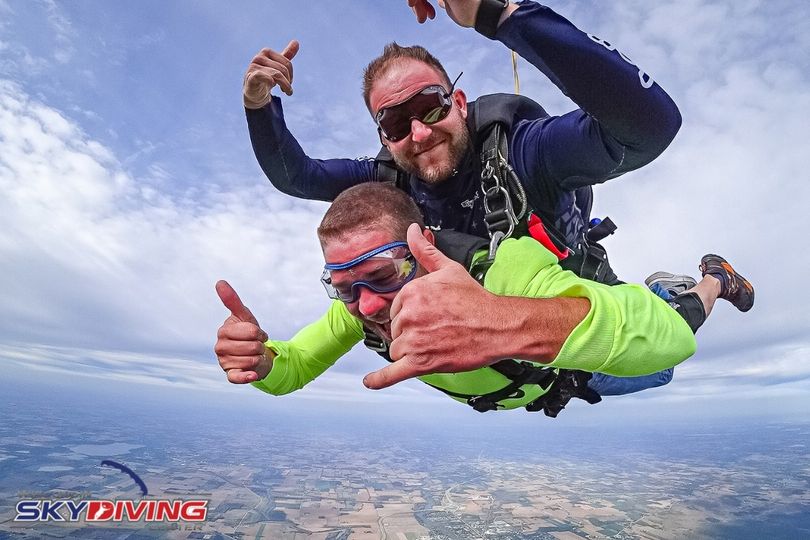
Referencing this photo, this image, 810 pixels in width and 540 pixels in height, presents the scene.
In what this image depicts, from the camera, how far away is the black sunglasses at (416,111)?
2.84 metres

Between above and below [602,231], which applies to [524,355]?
below

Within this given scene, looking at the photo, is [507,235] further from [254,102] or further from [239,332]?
[254,102]

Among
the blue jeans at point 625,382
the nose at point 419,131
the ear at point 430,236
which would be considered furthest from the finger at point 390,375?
the blue jeans at point 625,382

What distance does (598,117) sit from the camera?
5.63 feet

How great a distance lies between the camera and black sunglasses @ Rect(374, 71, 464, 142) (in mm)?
2844

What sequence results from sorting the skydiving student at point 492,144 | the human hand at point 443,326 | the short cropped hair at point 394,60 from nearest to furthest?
the human hand at point 443,326 < the skydiving student at point 492,144 < the short cropped hair at point 394,60

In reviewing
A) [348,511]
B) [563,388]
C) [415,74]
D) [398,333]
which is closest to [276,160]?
[415,74]

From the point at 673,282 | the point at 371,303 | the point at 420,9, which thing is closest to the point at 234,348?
the point at 371,303

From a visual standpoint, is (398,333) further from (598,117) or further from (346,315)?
(346,315)

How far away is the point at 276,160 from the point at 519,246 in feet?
7.12

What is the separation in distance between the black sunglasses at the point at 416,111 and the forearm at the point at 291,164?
0.47 meters

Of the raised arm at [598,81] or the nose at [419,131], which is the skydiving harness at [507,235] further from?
the raised arm at [598,81]

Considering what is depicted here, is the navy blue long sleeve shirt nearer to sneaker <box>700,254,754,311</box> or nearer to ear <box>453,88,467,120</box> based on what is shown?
ear <box>453,88,467,120</box>

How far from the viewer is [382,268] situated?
218 cm
